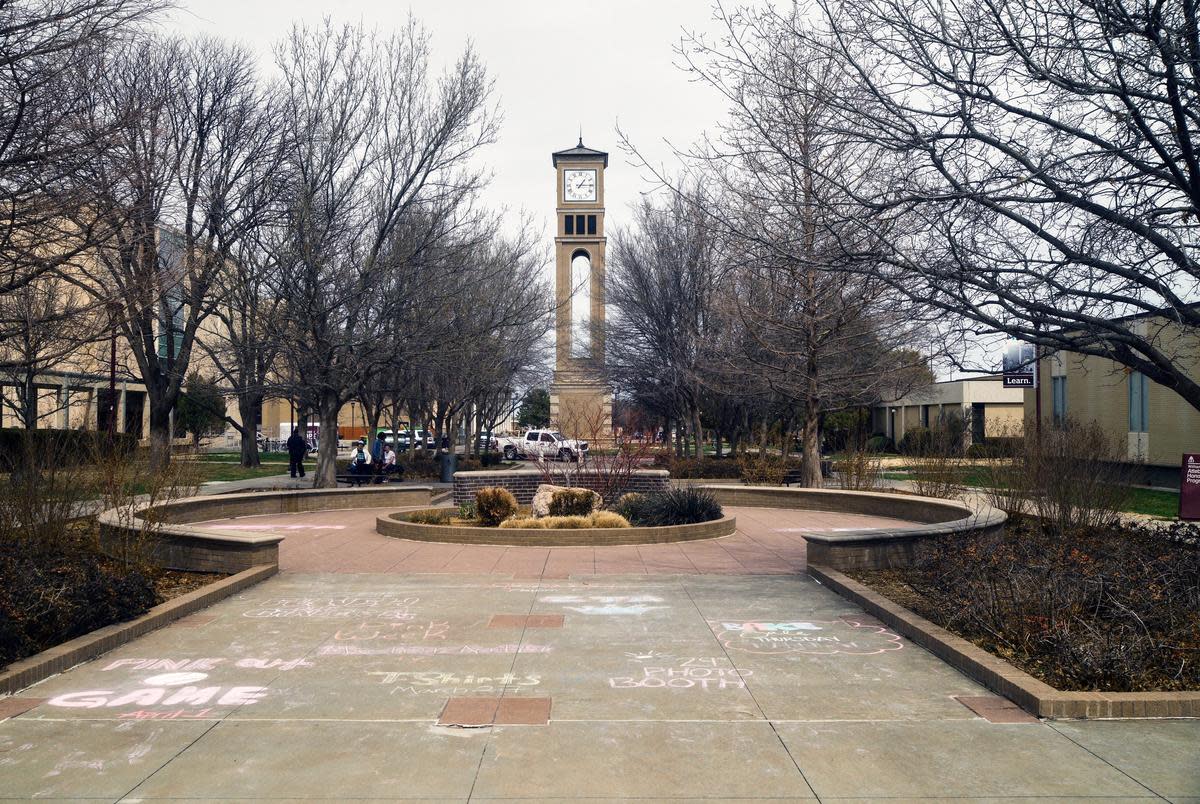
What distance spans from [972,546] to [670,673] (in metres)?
5.43

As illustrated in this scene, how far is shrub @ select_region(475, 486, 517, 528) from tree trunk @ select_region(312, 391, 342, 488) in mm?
9615

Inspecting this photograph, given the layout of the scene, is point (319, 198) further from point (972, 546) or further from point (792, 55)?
point (972, 546)

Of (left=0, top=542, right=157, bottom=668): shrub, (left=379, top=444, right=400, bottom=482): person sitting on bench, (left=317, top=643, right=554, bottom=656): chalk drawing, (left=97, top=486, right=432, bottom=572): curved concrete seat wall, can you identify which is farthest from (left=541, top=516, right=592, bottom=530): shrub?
(left=379, top=444, right=400, bottom=482): person sitting on bench

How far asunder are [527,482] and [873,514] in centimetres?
702

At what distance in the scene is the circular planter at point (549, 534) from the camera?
14078mm

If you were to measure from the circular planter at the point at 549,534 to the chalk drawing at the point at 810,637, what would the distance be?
18.6 ft

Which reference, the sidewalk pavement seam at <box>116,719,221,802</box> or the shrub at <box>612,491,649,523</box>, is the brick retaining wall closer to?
the shrub at <box>612,491,649,523</box>

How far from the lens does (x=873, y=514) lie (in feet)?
62.4

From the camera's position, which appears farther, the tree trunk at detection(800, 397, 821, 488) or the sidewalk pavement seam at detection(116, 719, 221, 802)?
the tree trunk at detection(800, 397, 821, 488)

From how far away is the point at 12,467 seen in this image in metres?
11.2

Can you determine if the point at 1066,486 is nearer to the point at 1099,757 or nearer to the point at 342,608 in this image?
the point at 1099,757

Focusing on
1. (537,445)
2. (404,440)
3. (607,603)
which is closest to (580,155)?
(404,440)

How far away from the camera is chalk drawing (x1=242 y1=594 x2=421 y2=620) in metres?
9.07

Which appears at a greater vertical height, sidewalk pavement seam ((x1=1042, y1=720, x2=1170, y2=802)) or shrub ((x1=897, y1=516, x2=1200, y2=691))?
shrub ((x1=897, y1=516, x2=1200, y2=691))
